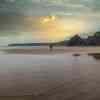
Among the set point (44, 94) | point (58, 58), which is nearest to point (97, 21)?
point (58, 58)

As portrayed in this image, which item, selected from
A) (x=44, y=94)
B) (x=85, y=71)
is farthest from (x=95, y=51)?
(x=44, y=94)

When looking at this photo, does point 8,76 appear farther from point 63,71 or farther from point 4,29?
point 4,29

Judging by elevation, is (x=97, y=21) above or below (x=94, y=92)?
above

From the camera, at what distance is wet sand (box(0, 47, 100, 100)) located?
481 mm

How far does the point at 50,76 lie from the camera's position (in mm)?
639

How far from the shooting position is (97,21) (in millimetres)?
974

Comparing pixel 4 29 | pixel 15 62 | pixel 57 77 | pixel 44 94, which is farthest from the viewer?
pixel 4 29

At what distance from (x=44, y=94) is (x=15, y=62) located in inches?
13.5

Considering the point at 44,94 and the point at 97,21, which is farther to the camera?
the point at 97,21

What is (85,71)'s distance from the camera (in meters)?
0.69

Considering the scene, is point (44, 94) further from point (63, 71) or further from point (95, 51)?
point (95, 51)

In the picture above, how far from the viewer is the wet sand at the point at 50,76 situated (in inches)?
18.9

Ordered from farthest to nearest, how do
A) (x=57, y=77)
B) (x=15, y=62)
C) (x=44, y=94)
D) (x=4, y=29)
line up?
(x=4, y=29)
(x=15, y=62)
(x=57, y=77)
(x=44, y=94)

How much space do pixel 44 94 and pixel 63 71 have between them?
0.22 m
